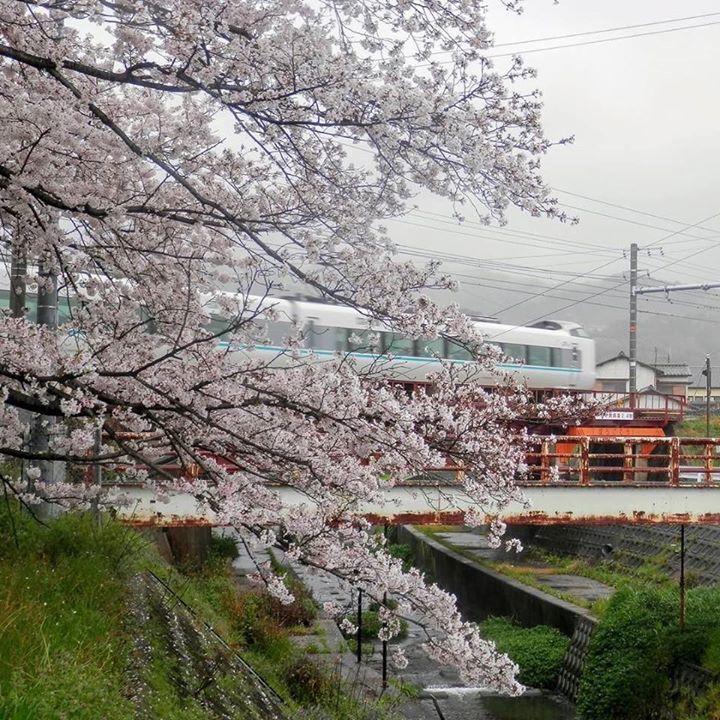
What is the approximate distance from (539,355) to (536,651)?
12231 millimetres

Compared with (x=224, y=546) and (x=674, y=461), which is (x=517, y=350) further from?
(x=674, y=461)

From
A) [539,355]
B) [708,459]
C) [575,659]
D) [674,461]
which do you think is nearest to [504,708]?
[575,659]

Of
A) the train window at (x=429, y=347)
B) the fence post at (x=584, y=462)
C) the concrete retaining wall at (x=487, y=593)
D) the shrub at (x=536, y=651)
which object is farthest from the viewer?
the concrete retaining wall at (x=487, y=593)

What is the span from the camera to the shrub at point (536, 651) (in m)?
19.8

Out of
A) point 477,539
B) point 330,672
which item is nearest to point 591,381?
point 477,539

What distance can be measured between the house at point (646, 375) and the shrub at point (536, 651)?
48175 mm

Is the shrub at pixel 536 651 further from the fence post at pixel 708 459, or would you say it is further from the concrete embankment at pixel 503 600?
the fence post at pixel 708 459

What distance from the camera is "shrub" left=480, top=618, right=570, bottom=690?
19750 mm

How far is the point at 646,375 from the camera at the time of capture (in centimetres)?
7194

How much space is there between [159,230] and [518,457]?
118 inches

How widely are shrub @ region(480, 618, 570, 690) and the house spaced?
48175mm

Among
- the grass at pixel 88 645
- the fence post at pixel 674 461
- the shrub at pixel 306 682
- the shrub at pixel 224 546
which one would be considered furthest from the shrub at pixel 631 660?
the shrub at pixel 224 546

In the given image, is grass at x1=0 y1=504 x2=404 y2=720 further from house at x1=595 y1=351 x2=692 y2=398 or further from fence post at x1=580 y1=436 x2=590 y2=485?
house at x1=595 y1=351 x2=692 y2=398

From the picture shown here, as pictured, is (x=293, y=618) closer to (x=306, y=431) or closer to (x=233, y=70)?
(x=306, y=431)
